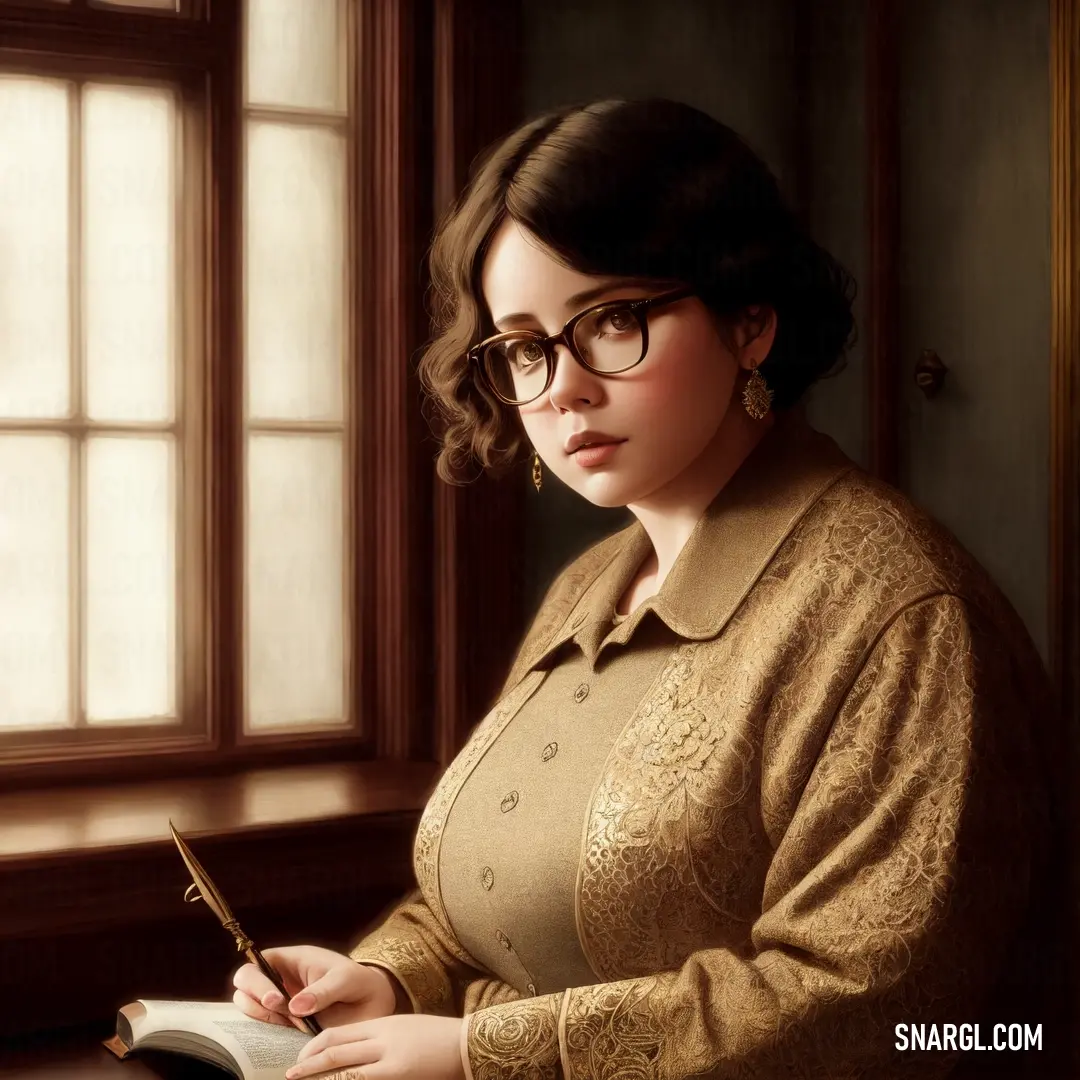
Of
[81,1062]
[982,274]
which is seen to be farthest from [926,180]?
[81,1062]

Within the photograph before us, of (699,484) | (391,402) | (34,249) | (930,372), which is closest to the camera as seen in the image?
(699,484)

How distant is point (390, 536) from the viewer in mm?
2162

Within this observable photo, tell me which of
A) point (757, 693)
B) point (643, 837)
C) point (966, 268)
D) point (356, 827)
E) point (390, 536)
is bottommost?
point (356, 827)

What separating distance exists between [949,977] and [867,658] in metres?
0.27

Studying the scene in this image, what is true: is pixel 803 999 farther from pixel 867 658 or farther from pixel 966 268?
pixel 966 268

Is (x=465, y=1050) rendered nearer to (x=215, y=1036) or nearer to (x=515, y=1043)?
(x=515, y=1043)

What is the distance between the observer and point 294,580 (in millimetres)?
2180

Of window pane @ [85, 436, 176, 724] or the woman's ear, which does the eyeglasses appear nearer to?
the woman's ear

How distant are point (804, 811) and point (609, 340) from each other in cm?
48

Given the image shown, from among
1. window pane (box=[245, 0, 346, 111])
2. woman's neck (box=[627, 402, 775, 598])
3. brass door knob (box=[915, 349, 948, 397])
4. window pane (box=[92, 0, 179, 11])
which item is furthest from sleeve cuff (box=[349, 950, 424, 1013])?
window pane (box=[92, 0, 179, 11])

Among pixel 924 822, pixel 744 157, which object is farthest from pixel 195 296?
pixel 924 822

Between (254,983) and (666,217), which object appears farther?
(254,983)

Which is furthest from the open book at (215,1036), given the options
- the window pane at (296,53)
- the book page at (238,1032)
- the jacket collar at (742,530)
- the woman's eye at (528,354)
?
the window pane at (296,53)

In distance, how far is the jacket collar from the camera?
1292mm
